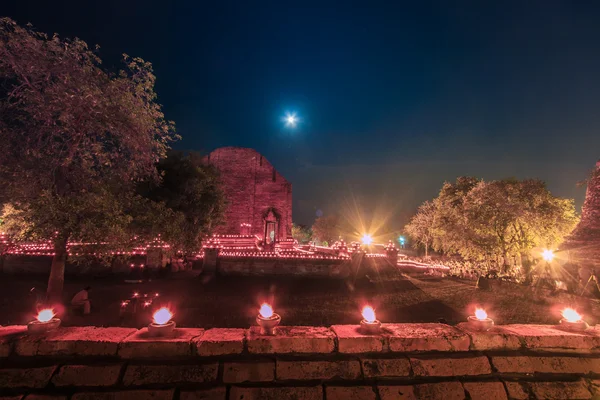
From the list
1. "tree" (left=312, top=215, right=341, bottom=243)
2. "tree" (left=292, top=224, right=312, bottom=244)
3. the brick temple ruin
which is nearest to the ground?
the brick temple ruin

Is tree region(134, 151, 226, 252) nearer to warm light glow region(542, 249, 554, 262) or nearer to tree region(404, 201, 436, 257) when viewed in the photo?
warm light glow region(542, 249, 554, 262)

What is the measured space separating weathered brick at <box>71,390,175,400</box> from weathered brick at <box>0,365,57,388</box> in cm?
45

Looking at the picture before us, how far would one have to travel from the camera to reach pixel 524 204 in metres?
18.8

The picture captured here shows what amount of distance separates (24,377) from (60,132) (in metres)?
6.80

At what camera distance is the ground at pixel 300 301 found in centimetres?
984

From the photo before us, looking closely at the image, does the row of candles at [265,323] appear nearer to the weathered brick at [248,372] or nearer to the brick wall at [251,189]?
the weathered brick at [248,372]

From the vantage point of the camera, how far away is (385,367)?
3.56 metres

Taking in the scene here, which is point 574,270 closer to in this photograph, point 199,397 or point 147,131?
point 199,397

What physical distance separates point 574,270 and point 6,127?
23.0 meters

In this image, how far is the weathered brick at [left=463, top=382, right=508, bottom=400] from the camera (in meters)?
3.49

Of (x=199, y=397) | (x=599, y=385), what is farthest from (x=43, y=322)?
(x=599, y=385)

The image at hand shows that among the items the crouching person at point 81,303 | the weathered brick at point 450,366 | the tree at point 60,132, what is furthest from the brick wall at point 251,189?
the weathered brick at point 450,366

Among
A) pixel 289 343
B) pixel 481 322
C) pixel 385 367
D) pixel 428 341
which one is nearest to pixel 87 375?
pixel 289 343

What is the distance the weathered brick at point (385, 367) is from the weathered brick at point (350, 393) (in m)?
0.18
